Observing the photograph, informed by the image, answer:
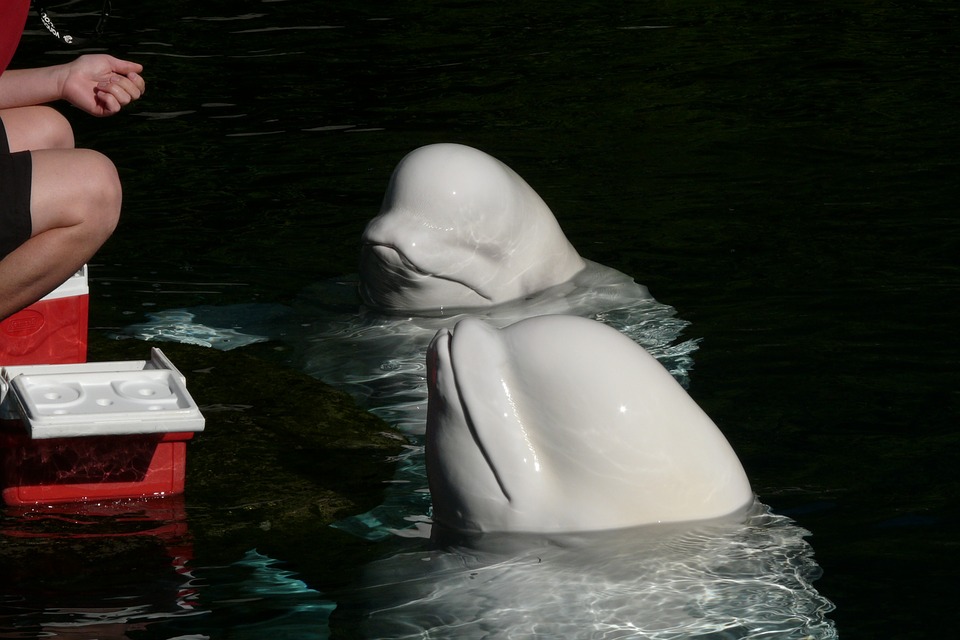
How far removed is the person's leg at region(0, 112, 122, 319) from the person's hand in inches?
14.2

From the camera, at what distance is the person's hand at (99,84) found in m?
4.73

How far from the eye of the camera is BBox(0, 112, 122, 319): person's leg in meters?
4.31

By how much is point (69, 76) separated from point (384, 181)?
13.3 ft

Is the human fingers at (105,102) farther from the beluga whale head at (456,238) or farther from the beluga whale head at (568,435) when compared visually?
the beluga whale head at (568,435)

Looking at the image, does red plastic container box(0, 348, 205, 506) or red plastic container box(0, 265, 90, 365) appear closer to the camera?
red plastic container box(0, 348, 205, 506)

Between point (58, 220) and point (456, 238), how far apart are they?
77.5 inches

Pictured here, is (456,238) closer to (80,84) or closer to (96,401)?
(80,84)

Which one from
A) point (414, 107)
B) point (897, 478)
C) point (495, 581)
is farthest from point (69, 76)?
point (414, 107)

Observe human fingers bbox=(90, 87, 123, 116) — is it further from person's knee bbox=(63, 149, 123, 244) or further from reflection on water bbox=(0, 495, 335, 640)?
Answer: reflection on water bbox=(0, 495, 335, 640)

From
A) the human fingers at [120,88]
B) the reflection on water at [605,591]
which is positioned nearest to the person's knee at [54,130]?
the human fingers at [120,88]

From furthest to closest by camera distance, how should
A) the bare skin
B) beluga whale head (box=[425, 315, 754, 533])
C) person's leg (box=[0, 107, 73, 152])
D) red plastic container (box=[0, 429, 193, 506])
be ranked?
person's leg (box=[0, 107, 73, 152])
the bare skin
red plastic container (box=[0, 429, 193, 506])
beluga whale head (box=[425, 315, 754, 533])

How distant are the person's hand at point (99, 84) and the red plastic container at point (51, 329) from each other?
0.57 m

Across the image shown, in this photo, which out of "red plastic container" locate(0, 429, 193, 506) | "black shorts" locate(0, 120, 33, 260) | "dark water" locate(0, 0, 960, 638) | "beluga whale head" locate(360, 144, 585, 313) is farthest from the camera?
"beluga whale head" locate(360, 144, 585, 313)

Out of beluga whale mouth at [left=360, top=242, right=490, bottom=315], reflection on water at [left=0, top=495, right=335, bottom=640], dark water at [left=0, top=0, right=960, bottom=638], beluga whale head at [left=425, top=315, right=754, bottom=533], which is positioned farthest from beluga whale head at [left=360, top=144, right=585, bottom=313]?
beluga whale head at [left=425, top=315, right=754, bottom=533]
